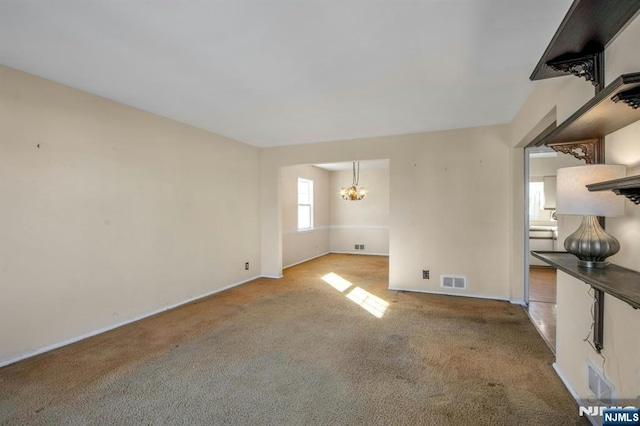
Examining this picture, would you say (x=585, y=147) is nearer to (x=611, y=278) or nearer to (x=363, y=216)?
(x=611, y=278)

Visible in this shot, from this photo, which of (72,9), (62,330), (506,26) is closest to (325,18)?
(506,26)

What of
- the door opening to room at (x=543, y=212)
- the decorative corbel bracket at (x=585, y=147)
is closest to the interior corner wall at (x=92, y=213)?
the decorative corbel bracket at (x=585, y=147)

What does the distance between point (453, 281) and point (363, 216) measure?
454cm

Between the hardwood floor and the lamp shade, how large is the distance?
1926 mm

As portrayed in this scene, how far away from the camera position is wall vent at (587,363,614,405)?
5.36 feet

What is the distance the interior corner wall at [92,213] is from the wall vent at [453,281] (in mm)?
3544

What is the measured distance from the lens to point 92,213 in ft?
10.1

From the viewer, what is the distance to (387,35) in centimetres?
205

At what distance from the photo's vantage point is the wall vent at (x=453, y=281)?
4.41 meters

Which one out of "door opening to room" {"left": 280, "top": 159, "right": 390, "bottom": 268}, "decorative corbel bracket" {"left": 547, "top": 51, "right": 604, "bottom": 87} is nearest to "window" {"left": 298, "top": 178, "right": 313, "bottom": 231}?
"door opening to room" {"left": 280, "top": 159, "right": 390, "bottom": 268}

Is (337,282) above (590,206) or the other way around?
the other way around

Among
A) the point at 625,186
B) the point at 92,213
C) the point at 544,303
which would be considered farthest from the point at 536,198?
the point at 92,213

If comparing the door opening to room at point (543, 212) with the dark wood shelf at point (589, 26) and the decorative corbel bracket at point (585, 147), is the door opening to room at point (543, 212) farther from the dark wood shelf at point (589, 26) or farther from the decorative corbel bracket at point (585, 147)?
the dark wood shelf at point (589, 26)

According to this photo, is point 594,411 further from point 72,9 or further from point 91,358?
point 72,9
